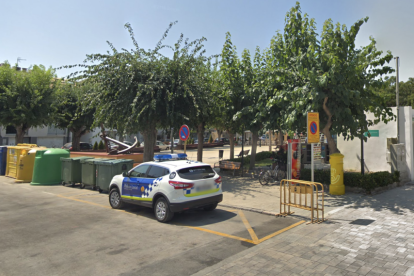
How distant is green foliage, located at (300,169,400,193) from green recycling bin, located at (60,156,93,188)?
1061cm

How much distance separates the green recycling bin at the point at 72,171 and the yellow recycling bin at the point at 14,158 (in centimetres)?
323

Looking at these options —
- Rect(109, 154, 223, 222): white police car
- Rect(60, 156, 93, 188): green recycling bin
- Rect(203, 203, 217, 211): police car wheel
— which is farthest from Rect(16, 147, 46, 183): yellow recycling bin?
Rect(203, 203, 217, 211): police car wheel

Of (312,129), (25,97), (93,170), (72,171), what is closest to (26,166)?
(72,171)

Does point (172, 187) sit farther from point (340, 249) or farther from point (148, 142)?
point (148, 142)

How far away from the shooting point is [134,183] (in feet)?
28.9

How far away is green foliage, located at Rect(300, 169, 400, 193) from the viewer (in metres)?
10.8

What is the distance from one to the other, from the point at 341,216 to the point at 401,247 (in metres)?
2.31

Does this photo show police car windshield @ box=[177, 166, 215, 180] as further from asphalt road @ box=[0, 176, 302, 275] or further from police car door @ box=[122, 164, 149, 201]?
police car door @ box=[122, 164, 149, 201]

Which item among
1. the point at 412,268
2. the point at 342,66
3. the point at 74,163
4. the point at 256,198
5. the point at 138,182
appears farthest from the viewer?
the point at 74,163

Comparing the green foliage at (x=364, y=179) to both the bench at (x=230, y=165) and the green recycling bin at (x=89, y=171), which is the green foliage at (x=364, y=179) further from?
the green recycling bin at (x=89, y=171)

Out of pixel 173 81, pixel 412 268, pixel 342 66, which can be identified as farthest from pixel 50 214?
pixel 342 66

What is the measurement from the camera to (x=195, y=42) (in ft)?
51.0

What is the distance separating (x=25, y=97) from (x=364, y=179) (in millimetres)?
23520

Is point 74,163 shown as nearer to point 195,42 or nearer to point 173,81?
point 173,81
